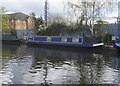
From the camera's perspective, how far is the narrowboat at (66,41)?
678 inches

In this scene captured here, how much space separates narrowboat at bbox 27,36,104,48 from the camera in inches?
678

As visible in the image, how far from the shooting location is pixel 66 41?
19969 millimetres

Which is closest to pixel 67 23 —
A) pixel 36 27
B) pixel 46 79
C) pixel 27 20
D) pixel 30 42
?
pixel 30 42

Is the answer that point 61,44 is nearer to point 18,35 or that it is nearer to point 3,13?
point 18,35

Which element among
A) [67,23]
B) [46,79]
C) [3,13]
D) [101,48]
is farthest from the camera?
[3,13]

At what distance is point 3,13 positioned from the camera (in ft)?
121

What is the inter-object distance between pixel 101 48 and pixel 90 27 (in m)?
5.28

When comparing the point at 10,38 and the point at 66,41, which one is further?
the point at 10,38

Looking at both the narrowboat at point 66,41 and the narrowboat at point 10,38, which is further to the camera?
the narrowboat at point 10,38

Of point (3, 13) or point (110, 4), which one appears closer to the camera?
point (110, 4)

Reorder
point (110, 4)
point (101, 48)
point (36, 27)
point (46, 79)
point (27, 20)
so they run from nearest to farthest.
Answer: point (46, 79)
point (101, 48)
point (110, 4)
point (36, 27)
point (27, 20)

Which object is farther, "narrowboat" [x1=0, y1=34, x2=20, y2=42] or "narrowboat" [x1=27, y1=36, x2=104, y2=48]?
"narrowboat" [x1=0, y1=34, x2=20, y2=42]

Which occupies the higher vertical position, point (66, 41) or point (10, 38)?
point (66, 41)

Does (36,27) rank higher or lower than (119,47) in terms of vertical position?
higher
